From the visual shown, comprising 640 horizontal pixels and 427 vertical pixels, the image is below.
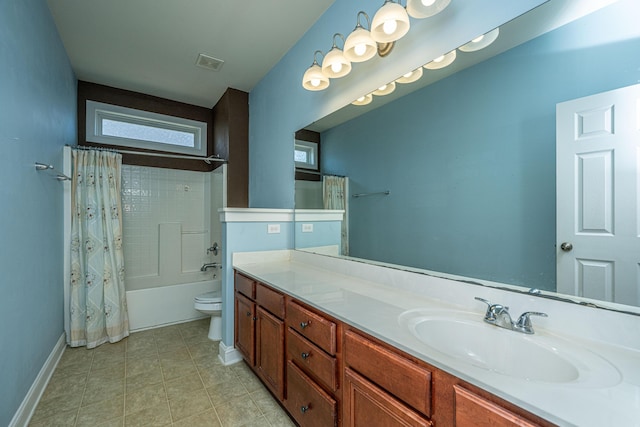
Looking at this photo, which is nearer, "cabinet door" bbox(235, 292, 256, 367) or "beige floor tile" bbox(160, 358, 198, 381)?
"cabinet door" bbox(235, 292, 256, 367)

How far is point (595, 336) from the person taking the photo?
820 mm

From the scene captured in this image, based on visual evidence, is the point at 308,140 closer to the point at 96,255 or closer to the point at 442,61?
the point at 442,61

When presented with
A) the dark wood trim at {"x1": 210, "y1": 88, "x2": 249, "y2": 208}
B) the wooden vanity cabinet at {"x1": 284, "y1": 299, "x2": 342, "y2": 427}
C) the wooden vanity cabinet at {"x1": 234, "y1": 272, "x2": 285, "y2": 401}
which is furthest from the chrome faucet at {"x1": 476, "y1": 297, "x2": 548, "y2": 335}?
the dark wood trim at {"x1": 210, "y1": 88, "x2": 249, "y2": 208}

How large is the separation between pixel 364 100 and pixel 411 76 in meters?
0.36

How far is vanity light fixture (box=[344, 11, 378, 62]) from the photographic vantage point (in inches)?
56.1

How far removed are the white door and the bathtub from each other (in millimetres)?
3167

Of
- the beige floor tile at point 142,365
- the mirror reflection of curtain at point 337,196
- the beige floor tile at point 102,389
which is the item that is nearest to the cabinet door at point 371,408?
the mirror reflection of curtain at point 337,196

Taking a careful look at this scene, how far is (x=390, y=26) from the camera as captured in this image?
1.31 meters

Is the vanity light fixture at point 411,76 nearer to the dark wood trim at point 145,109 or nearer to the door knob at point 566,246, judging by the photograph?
the door knob at point 566,246

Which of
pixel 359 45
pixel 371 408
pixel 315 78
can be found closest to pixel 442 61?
pixel 359 45

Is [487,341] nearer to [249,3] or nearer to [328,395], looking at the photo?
[328,395]

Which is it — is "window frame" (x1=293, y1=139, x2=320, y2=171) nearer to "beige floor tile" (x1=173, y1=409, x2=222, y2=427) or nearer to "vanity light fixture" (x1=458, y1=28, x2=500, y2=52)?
"vanity light fixture" (x1=458, y1=28, x2=500, y2=52)

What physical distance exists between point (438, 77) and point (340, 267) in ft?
3.96

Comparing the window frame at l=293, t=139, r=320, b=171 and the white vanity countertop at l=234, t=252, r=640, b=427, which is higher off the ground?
the window frame at l=293, t=139, r=320, b=171
